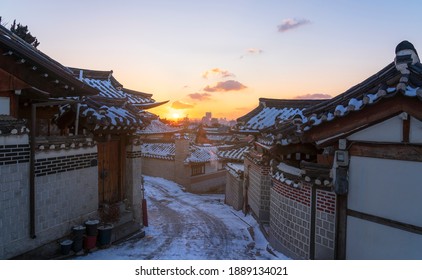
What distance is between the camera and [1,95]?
17.8ft

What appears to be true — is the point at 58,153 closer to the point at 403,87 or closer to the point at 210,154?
the point at 403,87

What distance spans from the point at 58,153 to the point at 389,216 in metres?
6.27

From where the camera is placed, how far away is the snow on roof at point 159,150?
2584cm

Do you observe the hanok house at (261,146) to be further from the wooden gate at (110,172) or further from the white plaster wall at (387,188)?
the white plaster wall at (387,188)

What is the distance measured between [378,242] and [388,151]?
1464mm

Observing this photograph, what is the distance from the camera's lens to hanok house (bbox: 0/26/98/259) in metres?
5.22

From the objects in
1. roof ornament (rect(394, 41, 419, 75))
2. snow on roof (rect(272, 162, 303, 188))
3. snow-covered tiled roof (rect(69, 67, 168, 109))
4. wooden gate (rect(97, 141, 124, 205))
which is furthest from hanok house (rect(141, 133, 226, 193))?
roof ornament (rect(394, 41, 419, 75))

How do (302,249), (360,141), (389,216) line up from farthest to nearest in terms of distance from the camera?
(302,249) → (360,141) → (389,216)

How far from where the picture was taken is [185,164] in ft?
77.7

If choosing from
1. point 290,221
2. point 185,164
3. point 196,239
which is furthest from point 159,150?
point 290,221

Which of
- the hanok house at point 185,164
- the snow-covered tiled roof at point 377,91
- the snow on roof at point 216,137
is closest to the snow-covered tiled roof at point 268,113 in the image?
the snow-covered tiled roof at point 377,91

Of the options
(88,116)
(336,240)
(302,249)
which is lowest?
(302,249)

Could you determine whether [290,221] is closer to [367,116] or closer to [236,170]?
[367,116]
